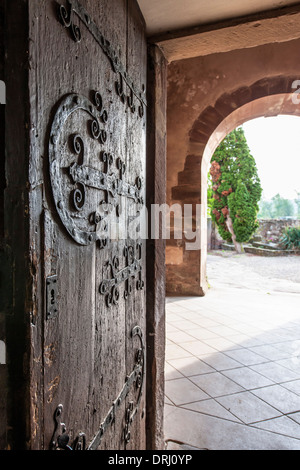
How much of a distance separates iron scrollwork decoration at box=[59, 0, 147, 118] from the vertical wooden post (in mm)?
140

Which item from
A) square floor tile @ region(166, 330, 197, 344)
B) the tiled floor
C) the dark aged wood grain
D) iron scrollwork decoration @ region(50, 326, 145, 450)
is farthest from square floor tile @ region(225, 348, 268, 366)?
the dark aged wood grain

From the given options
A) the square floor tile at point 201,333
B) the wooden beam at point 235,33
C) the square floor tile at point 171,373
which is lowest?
the square floor tile at point 171,373

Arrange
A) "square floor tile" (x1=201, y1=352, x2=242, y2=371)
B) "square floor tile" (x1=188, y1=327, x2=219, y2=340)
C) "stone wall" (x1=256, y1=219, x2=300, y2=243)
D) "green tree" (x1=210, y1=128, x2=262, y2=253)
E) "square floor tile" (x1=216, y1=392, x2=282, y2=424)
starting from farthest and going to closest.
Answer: "stone wall" (x1=256, y1=219, x2=300, y2=243) → "green tree" (x1=210, y1=128, x2=262, y2=253) → "square floor tile" (x1=188, y1=327, x2=219, y2=340) → "square floor tile" (x1=201, y1=352, x2=242, y2=371) → "square floor tile" (x1=216, y1=392, x2=282, y2=424)

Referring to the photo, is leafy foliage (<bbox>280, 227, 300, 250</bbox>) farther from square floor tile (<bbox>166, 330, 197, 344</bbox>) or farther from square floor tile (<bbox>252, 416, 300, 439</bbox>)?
square floor tile (<bbox>252, 416, 300, 439</bbox>)

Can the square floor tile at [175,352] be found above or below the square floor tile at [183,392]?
above

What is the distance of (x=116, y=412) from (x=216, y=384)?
4.64 feet

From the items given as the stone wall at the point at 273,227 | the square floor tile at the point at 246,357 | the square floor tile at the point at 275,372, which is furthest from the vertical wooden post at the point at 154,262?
the stone wall at the point at 273,227

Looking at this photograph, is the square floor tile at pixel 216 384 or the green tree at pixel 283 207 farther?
the green tree at pixel 283 207

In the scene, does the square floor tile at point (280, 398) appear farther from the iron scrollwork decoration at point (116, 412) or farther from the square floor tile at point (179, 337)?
the iron scrollwork decoration at point (116, 412)

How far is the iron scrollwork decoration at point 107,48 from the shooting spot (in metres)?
0.72

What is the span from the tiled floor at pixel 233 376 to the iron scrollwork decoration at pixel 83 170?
141 cm

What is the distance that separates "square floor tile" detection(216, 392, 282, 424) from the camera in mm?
1877
